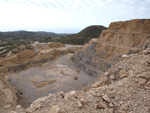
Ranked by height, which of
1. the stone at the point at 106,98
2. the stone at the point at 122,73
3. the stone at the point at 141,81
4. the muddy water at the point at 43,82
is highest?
the stone at the point at 141,81

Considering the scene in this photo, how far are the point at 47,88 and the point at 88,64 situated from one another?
9.92m

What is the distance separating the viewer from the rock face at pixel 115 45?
15.3 meters

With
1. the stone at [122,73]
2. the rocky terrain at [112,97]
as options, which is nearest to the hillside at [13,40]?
the rocky terrain at [112,97]

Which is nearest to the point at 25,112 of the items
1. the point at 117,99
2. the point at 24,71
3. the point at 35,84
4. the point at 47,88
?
the point at 117,99

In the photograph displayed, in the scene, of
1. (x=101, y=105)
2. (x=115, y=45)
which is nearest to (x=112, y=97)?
(x=101, y=105)

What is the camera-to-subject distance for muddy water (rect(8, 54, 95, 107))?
1291cm

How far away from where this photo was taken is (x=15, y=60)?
21.6m

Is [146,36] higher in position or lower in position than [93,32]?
lower

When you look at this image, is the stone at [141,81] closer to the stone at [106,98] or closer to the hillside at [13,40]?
the stone at [106,98]

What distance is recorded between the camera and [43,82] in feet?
50.9

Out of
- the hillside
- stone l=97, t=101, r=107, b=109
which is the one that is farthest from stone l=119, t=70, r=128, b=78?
the hillside

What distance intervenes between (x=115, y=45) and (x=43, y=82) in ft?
44.1

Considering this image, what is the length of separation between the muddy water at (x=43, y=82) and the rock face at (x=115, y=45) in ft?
9.73

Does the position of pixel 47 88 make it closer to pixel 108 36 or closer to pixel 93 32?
pixel 108 36
